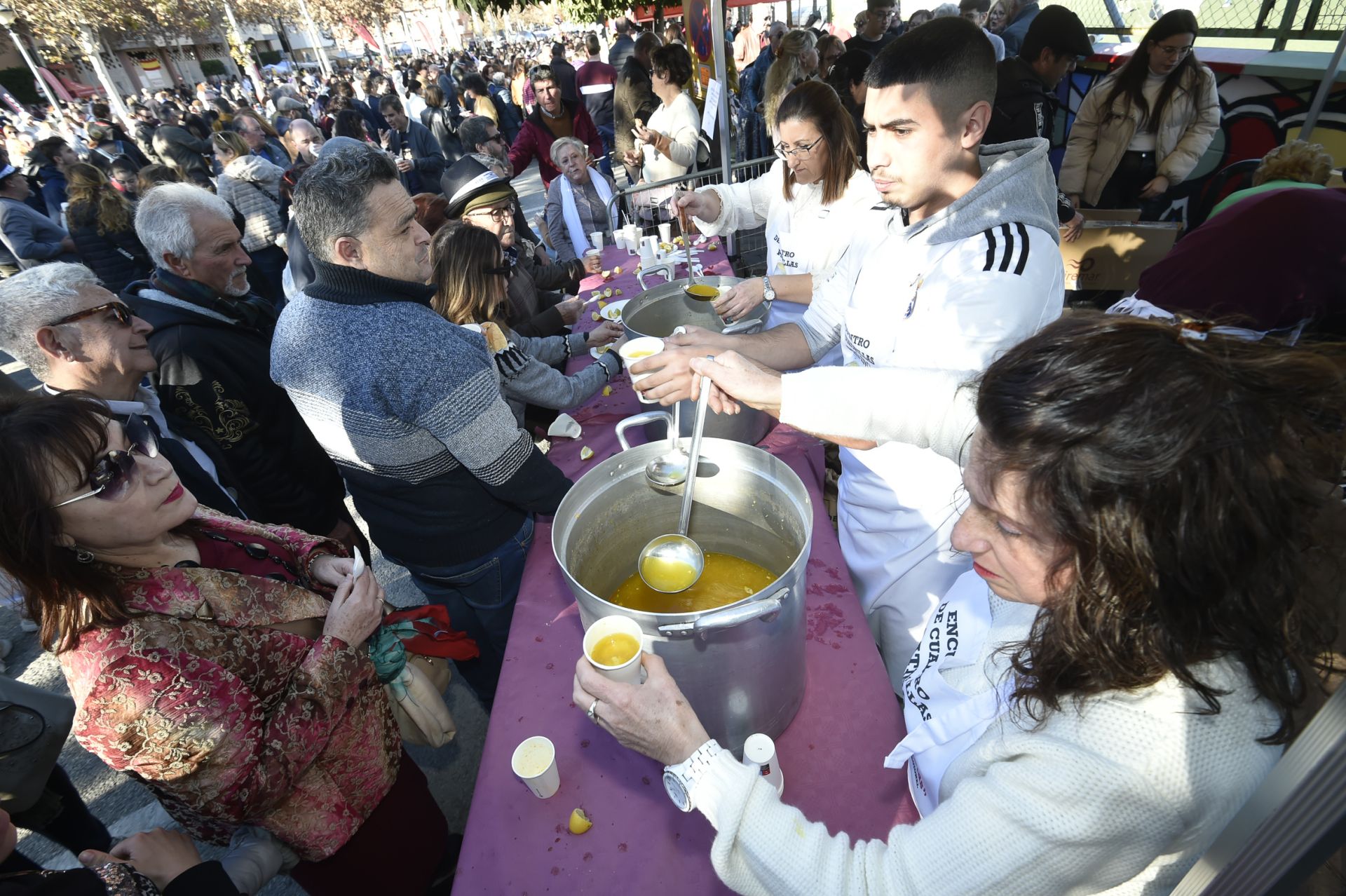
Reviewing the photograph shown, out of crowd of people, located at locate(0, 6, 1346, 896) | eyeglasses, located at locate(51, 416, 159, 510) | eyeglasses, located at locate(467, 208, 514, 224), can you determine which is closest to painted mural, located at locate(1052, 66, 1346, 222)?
crowd of people, located at locate(0, 6, 1346, 896)

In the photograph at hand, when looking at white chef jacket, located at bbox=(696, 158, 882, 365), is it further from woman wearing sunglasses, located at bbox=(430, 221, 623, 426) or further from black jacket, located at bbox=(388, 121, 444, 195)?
black jacket, located at bbox=(388, 121, 444, 195)

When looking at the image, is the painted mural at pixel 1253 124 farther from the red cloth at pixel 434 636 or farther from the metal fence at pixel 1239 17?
the red cloth at pixel 434 636

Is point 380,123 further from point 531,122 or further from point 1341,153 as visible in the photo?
point 1341,153

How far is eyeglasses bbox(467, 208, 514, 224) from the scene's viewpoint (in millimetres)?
4020

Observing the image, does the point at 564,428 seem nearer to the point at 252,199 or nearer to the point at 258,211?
the point at 258,211

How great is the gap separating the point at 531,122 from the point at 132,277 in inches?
190

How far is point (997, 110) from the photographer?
5047 millimetres

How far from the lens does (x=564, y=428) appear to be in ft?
9.67

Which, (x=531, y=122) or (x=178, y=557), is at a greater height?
(x=531, y=122)

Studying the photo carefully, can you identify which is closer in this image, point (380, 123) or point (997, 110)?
point (997, 110)

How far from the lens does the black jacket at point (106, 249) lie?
19.1 ft

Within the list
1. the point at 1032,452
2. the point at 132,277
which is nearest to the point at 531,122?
the point at 132,277

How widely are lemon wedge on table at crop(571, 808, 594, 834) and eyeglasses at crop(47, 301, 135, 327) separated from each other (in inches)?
109

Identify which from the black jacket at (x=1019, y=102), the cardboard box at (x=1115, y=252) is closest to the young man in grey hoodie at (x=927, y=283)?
the cardboard box at (x=1115, y=252)
